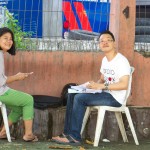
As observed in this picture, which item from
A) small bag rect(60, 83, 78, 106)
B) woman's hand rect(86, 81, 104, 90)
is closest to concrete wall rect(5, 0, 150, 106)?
small bag rect(60, 83, 78, 106)

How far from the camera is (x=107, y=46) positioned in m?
7.04

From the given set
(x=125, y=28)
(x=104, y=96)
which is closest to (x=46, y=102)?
(x=104, y=96)

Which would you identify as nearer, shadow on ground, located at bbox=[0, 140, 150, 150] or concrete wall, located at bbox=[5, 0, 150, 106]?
shadow on ground, located at bbox=[0, 140, 150, 150]

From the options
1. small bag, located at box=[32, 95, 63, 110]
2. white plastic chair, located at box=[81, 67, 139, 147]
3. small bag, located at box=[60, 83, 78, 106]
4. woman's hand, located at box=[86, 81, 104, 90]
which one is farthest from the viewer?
small bag, located at box=[60, 83, 78, 106]

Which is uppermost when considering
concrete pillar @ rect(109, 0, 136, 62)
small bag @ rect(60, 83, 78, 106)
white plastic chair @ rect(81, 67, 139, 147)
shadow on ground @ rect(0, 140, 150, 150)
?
concrete pillar @ rect(109, 0, 136, 62)

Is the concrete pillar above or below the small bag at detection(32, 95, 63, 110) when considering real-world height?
above

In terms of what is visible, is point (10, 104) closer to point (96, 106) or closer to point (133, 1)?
point (96, 106)

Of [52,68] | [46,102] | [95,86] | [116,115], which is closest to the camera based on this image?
[95,86]

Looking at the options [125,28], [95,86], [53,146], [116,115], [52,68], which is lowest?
[53,146]

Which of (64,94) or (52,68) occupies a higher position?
(52,68)

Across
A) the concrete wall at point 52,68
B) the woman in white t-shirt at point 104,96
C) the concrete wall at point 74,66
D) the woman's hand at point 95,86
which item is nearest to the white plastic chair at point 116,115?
the woman in white t-shirt at point 104,96

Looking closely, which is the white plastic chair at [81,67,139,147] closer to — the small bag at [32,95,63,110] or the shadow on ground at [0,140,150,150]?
the shadow on ground at [0,140,150,150]

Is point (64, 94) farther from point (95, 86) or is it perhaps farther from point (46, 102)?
point (95, 86)

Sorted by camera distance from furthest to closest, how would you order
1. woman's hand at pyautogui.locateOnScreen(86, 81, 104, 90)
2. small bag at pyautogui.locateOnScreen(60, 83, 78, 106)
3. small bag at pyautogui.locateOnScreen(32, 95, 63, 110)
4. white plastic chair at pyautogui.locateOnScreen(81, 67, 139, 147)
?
1. small bag at pyautogui.locateOnScreen(60, 83, 78, 106)
2. small bag at pyautogui.locateOnScreen(32, 95, 63, 110)
3. white plastic chair at pyautogui.locateOnScreen(81, 67, 139, 147)
4. woman's hand at pyautogui.locateOnScreen(86, 81, 104, 90)
